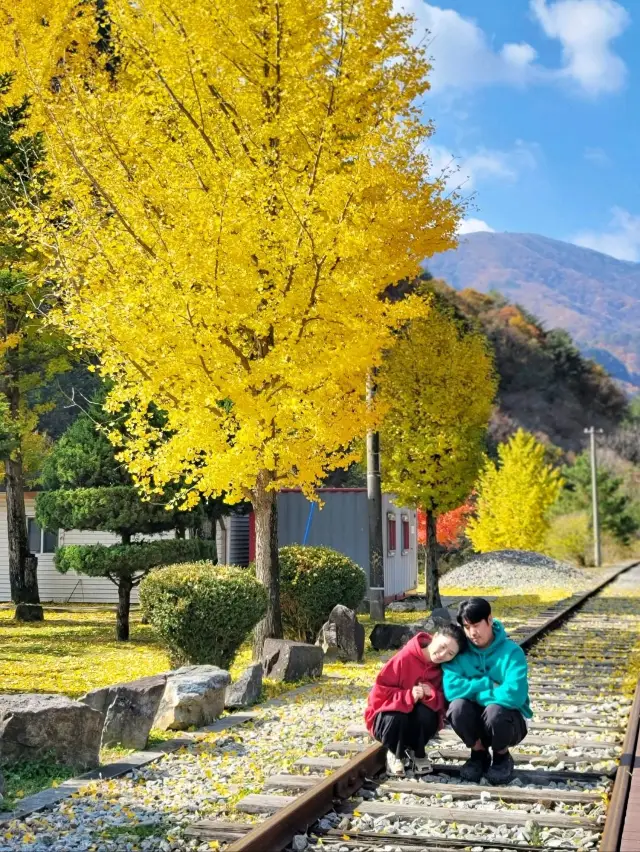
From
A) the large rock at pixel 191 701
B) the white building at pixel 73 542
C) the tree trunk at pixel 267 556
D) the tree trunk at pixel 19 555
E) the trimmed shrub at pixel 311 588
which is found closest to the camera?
the large rock at pixel 191 701

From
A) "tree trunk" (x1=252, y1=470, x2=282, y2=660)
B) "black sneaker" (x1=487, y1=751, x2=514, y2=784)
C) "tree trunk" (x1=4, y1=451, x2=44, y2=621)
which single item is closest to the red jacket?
"black sneaker" (x1=487, y1=751, x2=514, y2=784)

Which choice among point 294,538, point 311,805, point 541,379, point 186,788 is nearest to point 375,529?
point 294,538

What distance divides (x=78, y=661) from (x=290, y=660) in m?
4.01

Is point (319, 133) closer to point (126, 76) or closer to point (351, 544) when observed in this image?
point (126, 76)

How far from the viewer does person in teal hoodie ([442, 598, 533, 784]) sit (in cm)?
607

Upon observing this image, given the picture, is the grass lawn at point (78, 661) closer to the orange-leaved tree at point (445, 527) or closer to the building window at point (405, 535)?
the building window at point (405, 535)

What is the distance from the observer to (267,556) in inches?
511

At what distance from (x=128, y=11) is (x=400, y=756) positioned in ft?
31.1

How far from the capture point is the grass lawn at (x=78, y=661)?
267 inches

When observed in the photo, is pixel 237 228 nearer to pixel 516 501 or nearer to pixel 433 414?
pixel 433 414

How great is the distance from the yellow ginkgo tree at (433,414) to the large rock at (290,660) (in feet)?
38.3

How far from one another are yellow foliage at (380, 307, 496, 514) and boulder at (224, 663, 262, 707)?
44.8ft

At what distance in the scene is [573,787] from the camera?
6.05 metres

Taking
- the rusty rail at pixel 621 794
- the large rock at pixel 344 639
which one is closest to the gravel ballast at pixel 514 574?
the large rock at pixel 344 639
